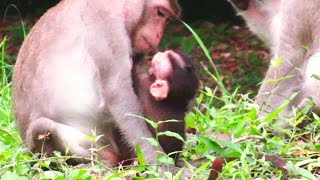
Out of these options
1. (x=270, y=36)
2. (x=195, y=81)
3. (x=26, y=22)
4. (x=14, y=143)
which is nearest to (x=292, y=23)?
(x=270, y=36)

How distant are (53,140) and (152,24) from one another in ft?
3.47

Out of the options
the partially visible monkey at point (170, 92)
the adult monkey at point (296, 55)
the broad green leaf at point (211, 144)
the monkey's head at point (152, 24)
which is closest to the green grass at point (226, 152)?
the broad green leaf at point (211, 144)

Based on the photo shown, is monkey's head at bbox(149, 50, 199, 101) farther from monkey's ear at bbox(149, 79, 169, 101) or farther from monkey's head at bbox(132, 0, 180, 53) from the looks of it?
monkey's head at bbox(132, 0, 180, 53)

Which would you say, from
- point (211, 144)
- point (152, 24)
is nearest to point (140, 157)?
point (211, 144)

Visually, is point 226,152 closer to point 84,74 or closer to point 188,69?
point 188,69

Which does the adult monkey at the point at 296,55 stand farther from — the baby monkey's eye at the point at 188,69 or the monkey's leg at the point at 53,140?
the monkey's leg at the point at 53,140

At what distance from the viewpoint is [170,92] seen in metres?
5.92

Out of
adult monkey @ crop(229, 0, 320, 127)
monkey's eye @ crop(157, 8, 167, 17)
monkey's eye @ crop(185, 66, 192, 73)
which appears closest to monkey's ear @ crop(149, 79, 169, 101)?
monkey's eye @ crop(185, 66, 192, 73)

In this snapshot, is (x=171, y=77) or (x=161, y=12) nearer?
(x=171, y=77)

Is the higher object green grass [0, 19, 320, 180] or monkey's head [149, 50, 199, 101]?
monkey's head [149, 50, 199, 101]

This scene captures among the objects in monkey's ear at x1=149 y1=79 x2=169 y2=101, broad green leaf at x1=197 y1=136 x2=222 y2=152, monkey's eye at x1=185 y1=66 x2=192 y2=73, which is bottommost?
broad green leaf at x1=197 y1=136 x2=222 y2=152

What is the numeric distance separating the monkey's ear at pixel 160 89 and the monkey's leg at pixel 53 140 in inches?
21.5

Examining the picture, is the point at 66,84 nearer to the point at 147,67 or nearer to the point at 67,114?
the point at 67,114

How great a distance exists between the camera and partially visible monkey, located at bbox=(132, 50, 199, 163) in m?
5.89
